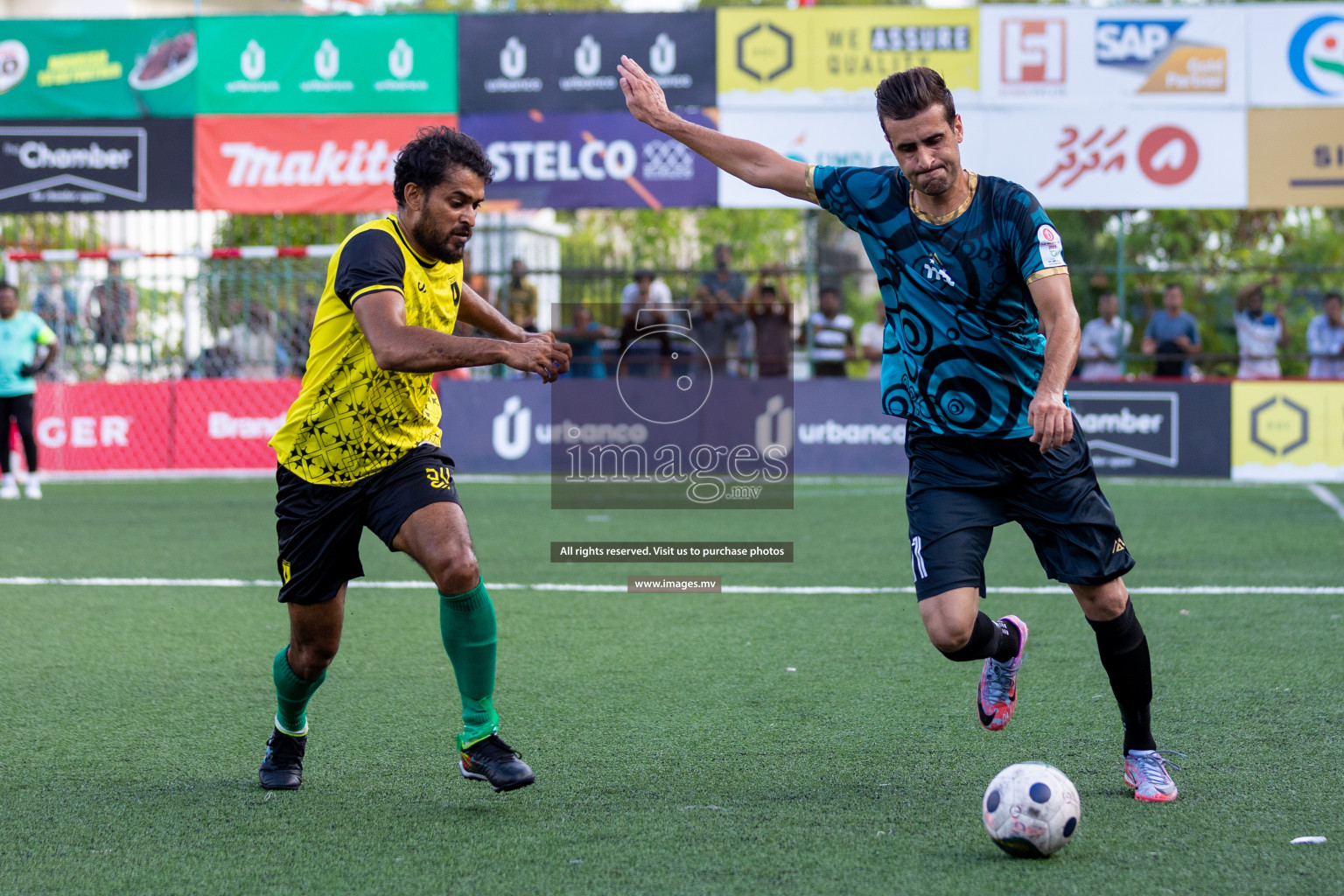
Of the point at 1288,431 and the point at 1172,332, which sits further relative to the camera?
the point at 1172,332

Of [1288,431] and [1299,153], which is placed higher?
[1299,153]

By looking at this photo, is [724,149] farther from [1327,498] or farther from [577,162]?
[577,162]

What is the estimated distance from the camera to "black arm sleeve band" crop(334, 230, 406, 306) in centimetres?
414

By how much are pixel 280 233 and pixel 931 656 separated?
13392 millimetres

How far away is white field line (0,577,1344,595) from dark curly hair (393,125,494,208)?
179 inches

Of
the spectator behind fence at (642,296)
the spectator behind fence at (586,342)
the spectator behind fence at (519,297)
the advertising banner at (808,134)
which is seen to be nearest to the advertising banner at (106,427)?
the spectator behind fence at (519,297)

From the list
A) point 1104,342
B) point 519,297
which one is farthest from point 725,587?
point 1104,342

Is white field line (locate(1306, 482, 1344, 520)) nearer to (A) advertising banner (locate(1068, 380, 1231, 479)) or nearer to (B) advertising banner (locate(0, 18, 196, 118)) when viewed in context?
(A) advertising banner (locate(1068, 380, 1231, 479))

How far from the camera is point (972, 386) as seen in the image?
14.5 feet

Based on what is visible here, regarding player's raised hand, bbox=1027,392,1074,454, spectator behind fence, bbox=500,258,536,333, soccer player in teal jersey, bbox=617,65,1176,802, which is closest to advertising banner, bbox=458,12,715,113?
spectator behind fence, bbox=500,258,536,333

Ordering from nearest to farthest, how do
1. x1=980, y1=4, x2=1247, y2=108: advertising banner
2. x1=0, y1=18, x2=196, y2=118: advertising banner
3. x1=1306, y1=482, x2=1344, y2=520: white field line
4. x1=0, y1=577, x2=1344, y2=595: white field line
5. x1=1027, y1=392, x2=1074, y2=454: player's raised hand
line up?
x1=1027, y1=392, x2=1074, y2=454: player's raised hand
x1=0, y1=577, x2=1344, y2=595: white field line
x1=1306, y1=482, x2=1344, y2=520: white field line
x1=980, y1=4, x2=1247, y2=108: advertising banner
x1=0, y1=18, x2=196, y2=118: advertising banner

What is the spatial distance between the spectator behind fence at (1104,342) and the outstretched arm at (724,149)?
12.4m

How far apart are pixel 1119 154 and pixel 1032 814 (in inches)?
548

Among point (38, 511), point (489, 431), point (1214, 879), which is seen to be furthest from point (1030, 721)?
point (489, 431)
